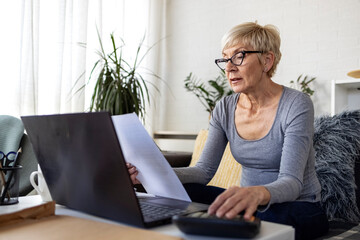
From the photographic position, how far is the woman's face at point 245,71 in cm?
133

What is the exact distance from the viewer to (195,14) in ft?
12.0

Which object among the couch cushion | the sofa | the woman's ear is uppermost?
the woman's ear

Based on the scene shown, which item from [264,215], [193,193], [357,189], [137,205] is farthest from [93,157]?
[357,189]

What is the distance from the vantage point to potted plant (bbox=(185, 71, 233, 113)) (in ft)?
10.5

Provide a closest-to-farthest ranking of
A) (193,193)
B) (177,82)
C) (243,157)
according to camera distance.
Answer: (193,193) → (243,157) → (177,82)

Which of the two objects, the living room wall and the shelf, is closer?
the shelf

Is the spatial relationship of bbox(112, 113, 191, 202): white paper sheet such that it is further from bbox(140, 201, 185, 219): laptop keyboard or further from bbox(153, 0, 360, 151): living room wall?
bbox(153, 0, 360, 151): living room wall

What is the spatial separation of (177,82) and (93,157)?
123 inches

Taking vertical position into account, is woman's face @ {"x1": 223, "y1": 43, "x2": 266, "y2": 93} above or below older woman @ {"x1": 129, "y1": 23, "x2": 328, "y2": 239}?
above

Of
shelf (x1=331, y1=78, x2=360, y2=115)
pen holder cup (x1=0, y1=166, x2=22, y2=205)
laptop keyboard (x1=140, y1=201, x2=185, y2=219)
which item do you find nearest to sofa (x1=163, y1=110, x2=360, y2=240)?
shelf (x1=331, y1=78, x2=360, y2=115)

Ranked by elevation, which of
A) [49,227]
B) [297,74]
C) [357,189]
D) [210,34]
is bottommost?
[357,189]

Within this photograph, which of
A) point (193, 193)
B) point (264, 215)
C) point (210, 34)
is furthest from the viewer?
point (210, 34)

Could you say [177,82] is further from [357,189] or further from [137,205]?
[137,205]

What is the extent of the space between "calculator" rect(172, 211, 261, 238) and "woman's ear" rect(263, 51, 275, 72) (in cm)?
86
